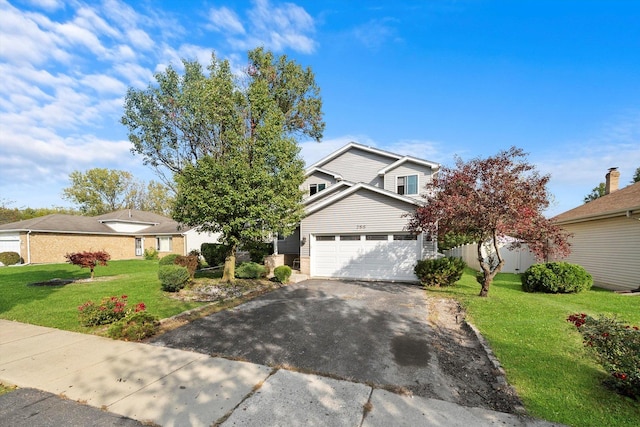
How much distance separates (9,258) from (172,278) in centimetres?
2227

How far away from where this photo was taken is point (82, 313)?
6.90 m

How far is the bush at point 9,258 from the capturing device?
21.5 metres

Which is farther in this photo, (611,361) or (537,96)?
(537,96)

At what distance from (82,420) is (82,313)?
4.67 meters

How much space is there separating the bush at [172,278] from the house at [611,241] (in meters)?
14.8

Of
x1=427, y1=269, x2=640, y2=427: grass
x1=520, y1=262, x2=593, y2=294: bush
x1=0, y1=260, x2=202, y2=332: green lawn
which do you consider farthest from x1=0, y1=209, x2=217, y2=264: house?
x1=520, y1=262, x2=593, y2=294: bush

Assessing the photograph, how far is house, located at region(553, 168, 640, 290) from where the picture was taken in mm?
10922

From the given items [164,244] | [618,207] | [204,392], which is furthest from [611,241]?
[164,244]

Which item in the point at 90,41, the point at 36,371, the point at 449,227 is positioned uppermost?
the point at 90,41

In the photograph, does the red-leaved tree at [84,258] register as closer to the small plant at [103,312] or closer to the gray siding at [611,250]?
the small plant at [103,312]

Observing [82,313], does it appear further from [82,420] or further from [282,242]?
[282,242]

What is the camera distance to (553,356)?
194 inches

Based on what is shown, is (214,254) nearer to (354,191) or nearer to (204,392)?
(354,191)

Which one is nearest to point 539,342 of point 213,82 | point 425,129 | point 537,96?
point 537,96
